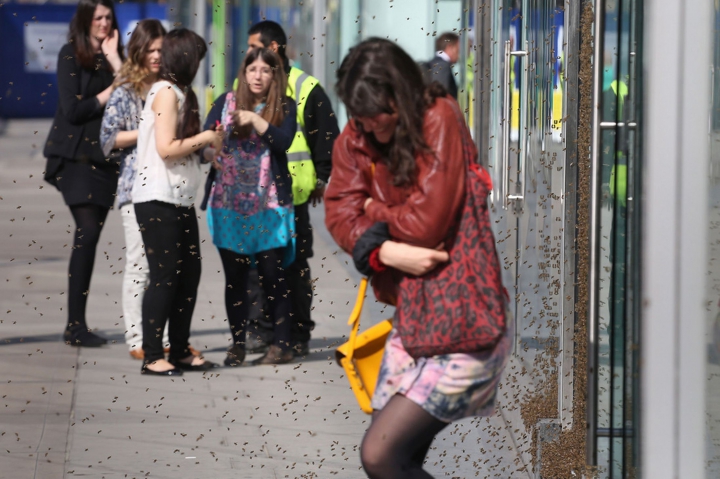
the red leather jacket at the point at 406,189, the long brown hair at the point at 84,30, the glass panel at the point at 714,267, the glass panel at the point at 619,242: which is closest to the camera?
the glass panel at the point at 714,267

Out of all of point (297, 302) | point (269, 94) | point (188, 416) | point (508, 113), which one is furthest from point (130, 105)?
point (508, 113)

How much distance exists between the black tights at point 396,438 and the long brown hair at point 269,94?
3.06 metres

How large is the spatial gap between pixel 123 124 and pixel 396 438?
11.4 feet

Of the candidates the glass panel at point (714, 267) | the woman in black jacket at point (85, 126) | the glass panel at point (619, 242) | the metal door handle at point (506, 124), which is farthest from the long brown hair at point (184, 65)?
the glass panel at point (714, 267)

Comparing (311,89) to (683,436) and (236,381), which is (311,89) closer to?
(236,381)

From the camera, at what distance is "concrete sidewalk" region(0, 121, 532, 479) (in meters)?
4.36

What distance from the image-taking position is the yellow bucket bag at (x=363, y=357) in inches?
117

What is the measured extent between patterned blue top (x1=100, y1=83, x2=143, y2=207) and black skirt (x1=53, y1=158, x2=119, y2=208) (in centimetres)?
45

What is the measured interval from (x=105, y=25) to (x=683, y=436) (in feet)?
15.5

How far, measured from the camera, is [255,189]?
18.9ft

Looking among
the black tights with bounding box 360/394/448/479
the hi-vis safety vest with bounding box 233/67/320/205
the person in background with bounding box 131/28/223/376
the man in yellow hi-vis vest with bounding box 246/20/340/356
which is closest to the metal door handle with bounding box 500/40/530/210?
the man in yellow hi-vis vest with bounding box 246/20/340/356

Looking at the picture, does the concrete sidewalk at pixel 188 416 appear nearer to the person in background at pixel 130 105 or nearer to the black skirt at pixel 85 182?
the person in background at pixel 130 105

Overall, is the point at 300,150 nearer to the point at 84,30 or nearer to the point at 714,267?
the point at 84,30

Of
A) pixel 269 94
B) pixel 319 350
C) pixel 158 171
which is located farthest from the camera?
pixel 319 350
